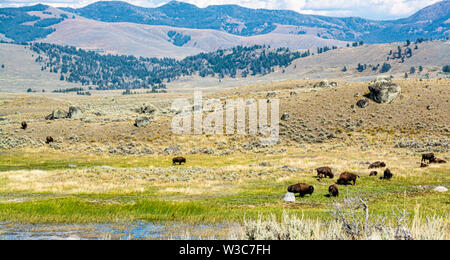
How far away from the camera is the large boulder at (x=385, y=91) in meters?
67.6

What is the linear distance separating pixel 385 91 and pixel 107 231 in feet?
215

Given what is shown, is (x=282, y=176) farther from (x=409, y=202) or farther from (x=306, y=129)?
(x=306, y=129)

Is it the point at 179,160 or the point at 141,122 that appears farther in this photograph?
the point at 141,122

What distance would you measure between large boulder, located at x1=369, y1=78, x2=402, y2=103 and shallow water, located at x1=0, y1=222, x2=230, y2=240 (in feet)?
203

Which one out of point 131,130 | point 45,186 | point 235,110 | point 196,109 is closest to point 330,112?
point 235,110

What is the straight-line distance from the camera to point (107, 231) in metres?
13.4

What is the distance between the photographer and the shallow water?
12.4 meters

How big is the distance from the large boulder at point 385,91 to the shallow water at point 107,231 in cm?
6182

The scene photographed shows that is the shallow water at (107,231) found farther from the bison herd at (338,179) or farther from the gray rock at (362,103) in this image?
Answer: the gray rock at (362,103)

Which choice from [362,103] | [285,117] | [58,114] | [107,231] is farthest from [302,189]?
[58,114]

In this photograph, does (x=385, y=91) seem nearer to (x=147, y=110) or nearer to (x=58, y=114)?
(x=147, y=110)

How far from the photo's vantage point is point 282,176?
31516 mm

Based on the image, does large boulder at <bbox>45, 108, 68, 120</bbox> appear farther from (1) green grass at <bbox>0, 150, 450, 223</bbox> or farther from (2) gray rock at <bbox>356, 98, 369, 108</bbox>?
(2) gray rock at <bbox>356, 98, 369, 108</bbox>

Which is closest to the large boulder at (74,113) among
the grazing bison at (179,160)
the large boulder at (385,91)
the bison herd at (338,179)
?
the grazing bison at (179,160)
